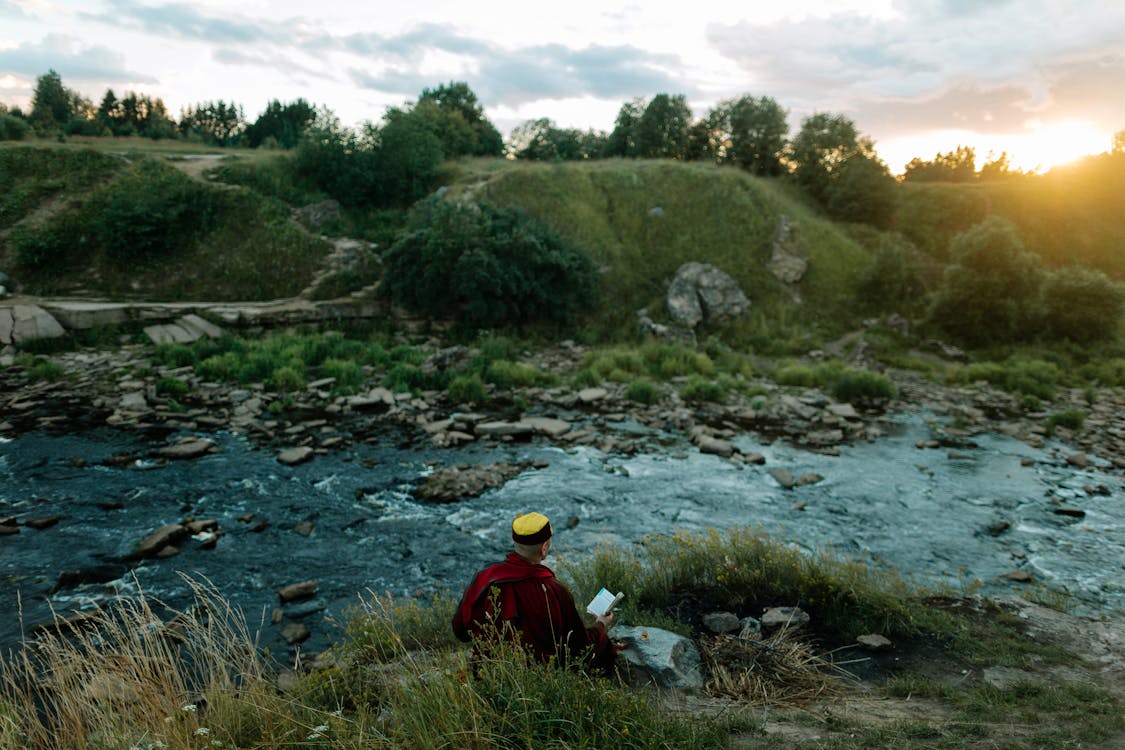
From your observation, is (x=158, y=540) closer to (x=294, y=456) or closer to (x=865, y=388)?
(x=294, y=456)

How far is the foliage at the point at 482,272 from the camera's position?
22859mm

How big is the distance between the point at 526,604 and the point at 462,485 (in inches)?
293

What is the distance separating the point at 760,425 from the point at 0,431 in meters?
17.6

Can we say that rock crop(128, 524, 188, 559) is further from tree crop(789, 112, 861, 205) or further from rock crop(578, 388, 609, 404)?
tree crop(789, 112, 861, 205)

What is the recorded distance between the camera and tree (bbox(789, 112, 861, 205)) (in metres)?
38.5

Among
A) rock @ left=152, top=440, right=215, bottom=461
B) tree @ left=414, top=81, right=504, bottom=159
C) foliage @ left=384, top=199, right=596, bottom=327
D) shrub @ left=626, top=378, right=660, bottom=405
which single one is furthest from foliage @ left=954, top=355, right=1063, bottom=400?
tree @ left=414, top=81, right=504, bottom=159

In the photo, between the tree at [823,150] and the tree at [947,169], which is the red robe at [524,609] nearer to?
the tree at [823,150]

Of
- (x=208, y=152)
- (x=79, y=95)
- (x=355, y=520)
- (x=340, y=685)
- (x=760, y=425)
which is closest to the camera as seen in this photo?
(x=340, y=685)

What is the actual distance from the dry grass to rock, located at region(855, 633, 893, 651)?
565 millimetres

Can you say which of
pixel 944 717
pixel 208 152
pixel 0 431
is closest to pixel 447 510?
pixel 944 717

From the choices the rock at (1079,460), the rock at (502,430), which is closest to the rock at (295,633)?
the rock at (502,430)

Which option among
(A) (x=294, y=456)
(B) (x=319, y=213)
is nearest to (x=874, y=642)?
(A) (x=294, y=456)

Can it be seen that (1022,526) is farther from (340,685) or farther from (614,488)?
(340,685)

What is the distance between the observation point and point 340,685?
4.77m
